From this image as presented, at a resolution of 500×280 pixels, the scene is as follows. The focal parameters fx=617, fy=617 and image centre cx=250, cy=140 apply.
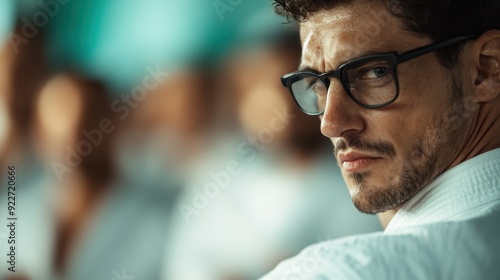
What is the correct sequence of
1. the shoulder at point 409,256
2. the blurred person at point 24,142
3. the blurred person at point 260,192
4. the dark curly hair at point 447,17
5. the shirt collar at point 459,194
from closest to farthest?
the shoulder at point 409,256, the shirt collar at point 459,194, the dark curly hair at point 447,17, the blurred person at point 24,142, the blurred person at point 260,192

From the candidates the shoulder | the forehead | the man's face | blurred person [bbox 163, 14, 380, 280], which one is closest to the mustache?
the man's face

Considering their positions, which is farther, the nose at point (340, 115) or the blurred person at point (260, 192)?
the blurred person at point (260, 192)

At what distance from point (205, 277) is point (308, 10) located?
81 centimetres

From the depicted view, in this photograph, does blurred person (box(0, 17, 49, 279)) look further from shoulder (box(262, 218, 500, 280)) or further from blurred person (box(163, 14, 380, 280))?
shoulder (box(262, 218, 500, 280))

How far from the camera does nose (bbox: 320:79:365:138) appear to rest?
80 centimetres

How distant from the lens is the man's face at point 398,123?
0.80 meters

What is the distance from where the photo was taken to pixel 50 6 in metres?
1.40

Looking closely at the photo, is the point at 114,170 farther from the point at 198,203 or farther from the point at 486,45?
the point at 486,45

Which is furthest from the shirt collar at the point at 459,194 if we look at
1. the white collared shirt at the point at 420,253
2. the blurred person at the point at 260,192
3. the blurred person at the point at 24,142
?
the blurred person at the point at 24,142

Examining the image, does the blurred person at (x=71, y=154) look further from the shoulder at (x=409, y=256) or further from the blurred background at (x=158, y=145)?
the shoulder at (x=409, y=256)

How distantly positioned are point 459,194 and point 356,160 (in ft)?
0.51

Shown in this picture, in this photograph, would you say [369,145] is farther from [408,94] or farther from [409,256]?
[409,256]

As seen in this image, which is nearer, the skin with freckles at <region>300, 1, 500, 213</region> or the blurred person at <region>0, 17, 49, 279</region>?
the skin with freckles at <region>300, 1, 500, 213</region>

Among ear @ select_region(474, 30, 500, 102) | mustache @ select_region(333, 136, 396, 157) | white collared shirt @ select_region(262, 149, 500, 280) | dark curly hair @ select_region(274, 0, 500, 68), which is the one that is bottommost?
white collared shirt @ select_region(262, 149, 500, 280)
